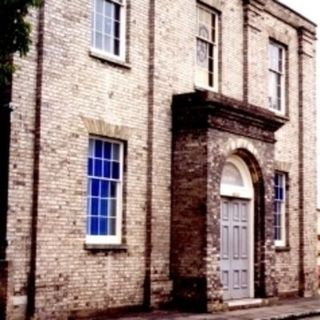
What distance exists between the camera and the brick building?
1471 centimetres

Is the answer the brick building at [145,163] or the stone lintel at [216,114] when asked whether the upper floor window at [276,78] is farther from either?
the stone lintel at [216,114]

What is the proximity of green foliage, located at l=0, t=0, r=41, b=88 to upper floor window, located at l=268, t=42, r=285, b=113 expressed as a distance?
13.2 metres

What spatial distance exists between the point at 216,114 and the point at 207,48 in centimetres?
283

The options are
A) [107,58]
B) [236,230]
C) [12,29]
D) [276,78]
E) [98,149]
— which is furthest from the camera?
[276,78]

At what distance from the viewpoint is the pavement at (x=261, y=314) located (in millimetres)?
16156

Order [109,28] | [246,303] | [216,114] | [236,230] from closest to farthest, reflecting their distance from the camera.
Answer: [109,28], [216,114], [246,303], [236,230]

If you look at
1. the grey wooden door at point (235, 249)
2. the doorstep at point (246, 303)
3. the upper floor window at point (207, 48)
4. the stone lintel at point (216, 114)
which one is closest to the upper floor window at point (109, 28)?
the stone lintel at point (216, 114)

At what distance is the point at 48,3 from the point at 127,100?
9.66 ft

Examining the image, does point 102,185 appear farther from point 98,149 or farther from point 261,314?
point 261,314

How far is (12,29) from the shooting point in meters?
10.0

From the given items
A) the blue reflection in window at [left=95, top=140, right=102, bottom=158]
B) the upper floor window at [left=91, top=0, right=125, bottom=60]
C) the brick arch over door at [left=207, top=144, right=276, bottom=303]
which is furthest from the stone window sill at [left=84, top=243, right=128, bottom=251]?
the upper floor window at [left=91, top=0, right=125, bottom=60]

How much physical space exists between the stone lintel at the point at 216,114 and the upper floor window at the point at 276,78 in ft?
11.2

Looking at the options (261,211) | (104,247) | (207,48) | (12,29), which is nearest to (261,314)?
(261,211)

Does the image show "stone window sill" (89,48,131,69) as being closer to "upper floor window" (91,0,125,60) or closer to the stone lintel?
"upper floor window" (91,0,125,60)
